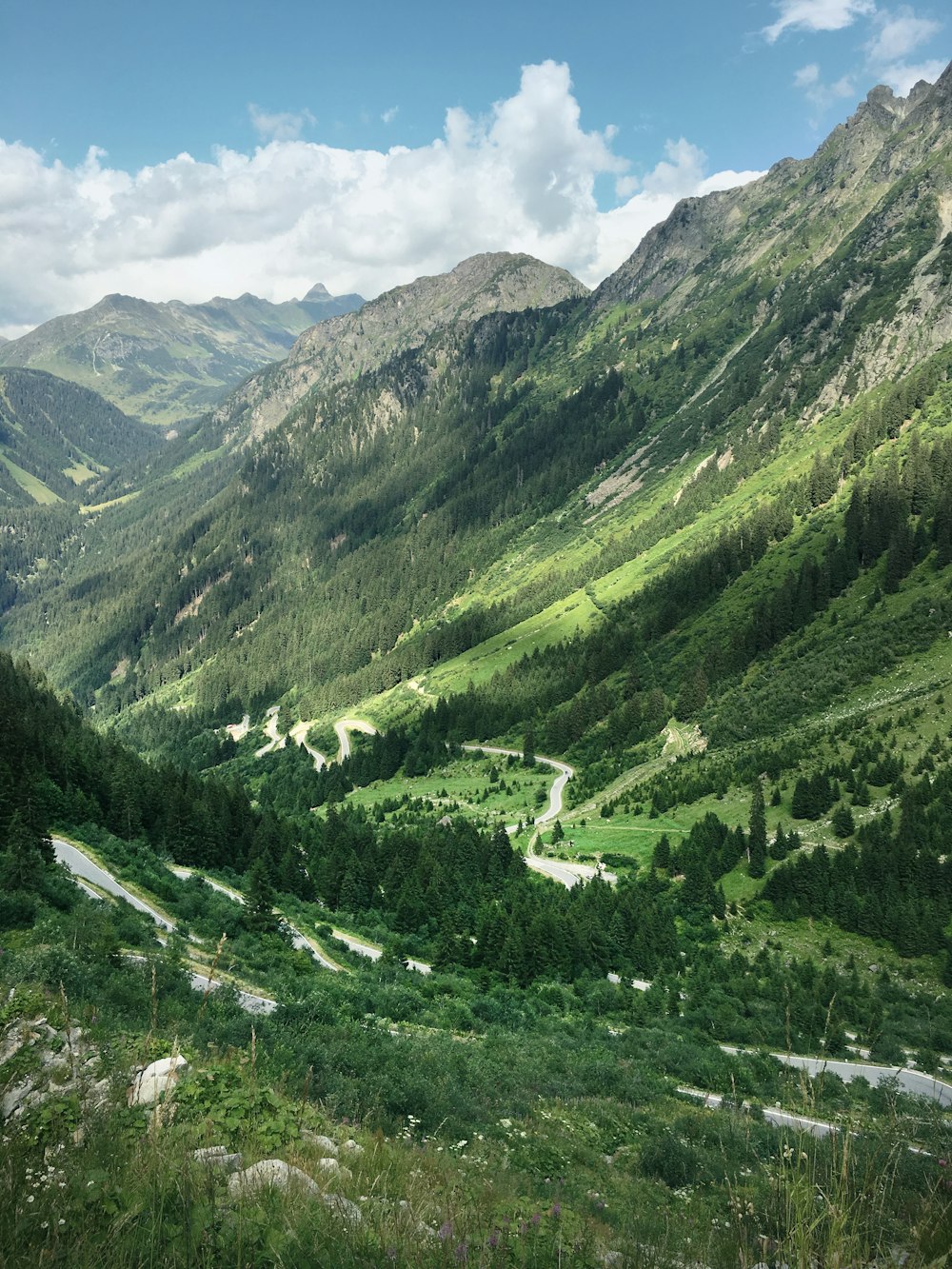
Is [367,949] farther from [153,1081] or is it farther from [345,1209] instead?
[345,1209]

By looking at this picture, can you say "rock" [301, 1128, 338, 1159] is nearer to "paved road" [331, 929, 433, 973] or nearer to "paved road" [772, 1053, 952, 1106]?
"paved road" [772, 1053, 952, 1106]

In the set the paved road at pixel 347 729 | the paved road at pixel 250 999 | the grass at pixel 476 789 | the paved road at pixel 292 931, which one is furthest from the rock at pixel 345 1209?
the paved road at pixel 347 729

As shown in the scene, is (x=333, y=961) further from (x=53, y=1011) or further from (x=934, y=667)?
(x=934, y=667)

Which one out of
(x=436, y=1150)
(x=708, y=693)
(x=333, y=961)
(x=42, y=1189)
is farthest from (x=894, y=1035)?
(x=708, y=693)

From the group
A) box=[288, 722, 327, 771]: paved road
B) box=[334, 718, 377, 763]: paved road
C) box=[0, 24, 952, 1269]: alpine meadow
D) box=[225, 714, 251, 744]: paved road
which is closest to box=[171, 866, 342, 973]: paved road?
box=[0, 24, 952, 1269]: alpine meadow

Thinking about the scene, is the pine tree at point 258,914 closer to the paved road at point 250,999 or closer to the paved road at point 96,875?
the paved road at point 96,875
